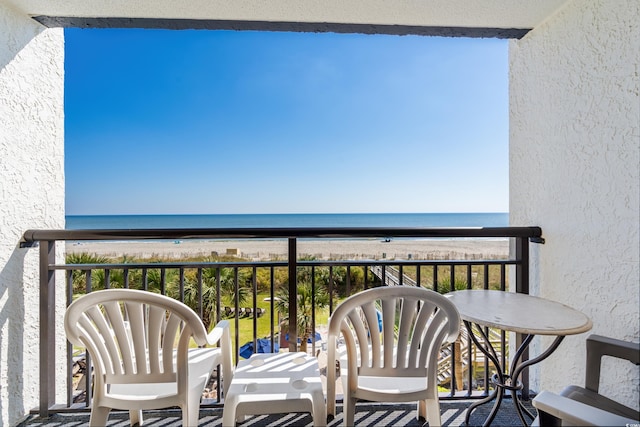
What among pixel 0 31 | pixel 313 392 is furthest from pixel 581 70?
pixel 0 31

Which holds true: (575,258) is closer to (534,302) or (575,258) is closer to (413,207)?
(534,302)

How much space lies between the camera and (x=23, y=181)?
1.79m

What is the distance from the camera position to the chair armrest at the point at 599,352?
1.20 meters

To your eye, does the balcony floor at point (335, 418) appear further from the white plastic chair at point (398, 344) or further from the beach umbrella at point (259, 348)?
the beach umbrella at point (259, 348)

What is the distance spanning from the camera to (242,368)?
145cm

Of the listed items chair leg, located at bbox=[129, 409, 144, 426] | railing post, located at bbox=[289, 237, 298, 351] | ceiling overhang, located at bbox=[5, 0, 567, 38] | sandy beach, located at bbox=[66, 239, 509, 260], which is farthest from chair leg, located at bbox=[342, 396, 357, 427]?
sandy beach, located at bbox=[66, 239, 509, 260]

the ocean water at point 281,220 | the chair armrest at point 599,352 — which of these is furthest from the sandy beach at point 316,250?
the chair armrest at point 599,352

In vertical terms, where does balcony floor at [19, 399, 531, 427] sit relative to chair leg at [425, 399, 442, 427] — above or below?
below

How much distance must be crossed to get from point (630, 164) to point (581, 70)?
627 mm

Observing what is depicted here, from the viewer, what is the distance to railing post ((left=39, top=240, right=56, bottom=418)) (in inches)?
69.4

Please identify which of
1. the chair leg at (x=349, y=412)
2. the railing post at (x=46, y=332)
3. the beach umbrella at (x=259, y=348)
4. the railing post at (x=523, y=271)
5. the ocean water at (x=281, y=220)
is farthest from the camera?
the ocean water at (x=281, y=220)

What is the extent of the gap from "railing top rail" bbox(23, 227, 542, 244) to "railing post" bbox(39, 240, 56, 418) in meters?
0.13

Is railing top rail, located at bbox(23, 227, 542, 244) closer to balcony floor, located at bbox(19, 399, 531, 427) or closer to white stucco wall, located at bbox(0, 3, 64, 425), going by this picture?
white stucco wall, located at bbox(0, 3, 64, 425)

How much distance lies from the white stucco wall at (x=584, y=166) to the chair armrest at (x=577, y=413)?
0.84 meters
